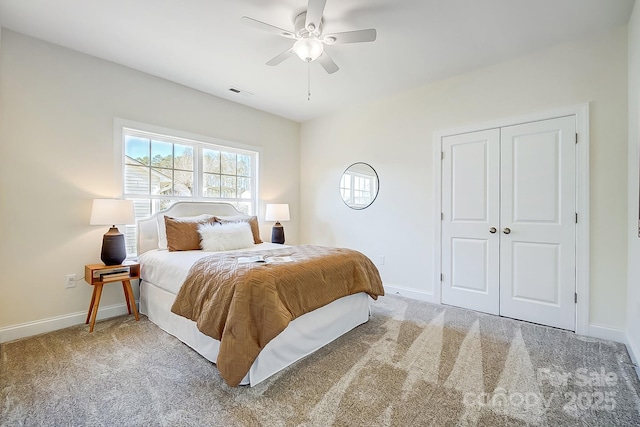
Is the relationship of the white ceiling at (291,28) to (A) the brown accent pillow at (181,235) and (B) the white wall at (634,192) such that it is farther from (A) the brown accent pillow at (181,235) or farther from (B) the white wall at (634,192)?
(A) the brown accent pillow at (181,235)

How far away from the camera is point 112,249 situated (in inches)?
108

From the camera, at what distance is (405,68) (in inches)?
124

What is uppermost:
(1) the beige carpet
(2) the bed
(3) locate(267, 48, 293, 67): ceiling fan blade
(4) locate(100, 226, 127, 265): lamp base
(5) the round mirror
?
(3) locate(267, 48, 293, 67): ceiling fan blade

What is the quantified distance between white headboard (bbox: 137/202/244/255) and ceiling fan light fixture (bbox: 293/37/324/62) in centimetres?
229

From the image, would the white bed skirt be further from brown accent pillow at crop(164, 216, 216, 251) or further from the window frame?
the window frame

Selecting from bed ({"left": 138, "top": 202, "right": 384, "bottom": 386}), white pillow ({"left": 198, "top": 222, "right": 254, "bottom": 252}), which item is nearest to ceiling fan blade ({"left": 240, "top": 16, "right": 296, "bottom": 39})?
bed ({"left": 138, "top": 202, "right": 384, "bottom": 386})

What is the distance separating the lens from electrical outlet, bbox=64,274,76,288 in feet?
9.07

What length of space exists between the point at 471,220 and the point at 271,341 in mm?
2574

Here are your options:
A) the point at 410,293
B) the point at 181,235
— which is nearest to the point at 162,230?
the point at 181,235

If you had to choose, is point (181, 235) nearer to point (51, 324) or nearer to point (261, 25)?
point (51, 324)

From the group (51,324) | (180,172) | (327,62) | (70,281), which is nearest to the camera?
(327,62)

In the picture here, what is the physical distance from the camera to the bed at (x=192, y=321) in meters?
1.99

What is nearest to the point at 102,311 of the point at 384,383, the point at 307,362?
the point at 307,362

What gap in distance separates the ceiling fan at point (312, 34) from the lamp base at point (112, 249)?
2.22 m
